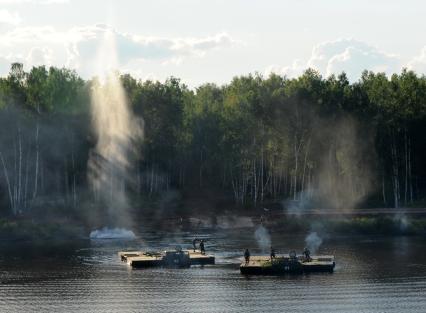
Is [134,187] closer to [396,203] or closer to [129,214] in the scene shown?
[129,214]

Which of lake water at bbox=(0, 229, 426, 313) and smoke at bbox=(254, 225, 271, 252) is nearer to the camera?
lake water at bbox=(0, 229, 426, 313)

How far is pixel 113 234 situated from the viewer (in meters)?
140

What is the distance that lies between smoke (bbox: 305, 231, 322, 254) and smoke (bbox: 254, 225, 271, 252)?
17.3ft

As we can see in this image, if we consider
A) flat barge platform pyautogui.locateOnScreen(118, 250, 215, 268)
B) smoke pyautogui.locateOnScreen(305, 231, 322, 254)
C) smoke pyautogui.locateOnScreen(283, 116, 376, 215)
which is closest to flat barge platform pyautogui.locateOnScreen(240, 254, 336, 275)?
flat barge platform pyautogui.locateOnScreen(118, 250, 215, 268)

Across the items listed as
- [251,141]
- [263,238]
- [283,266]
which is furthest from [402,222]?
[283,266]

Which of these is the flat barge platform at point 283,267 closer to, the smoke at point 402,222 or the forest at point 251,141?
the smoke at point 402,222

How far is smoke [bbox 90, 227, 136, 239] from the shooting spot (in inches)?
5453

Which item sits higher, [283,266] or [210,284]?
[283,266]

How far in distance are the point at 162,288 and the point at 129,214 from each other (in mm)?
67528

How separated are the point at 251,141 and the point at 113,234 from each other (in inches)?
1496

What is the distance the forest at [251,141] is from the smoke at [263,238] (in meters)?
18.1

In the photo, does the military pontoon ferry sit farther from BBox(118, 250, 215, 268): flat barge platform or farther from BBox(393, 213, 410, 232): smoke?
BBox(393, 213, 410, 232): smoke

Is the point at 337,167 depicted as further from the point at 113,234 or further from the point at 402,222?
the point at 113,234

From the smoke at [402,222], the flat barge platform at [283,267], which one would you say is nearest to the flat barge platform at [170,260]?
the flat barge platform at [283,267]
